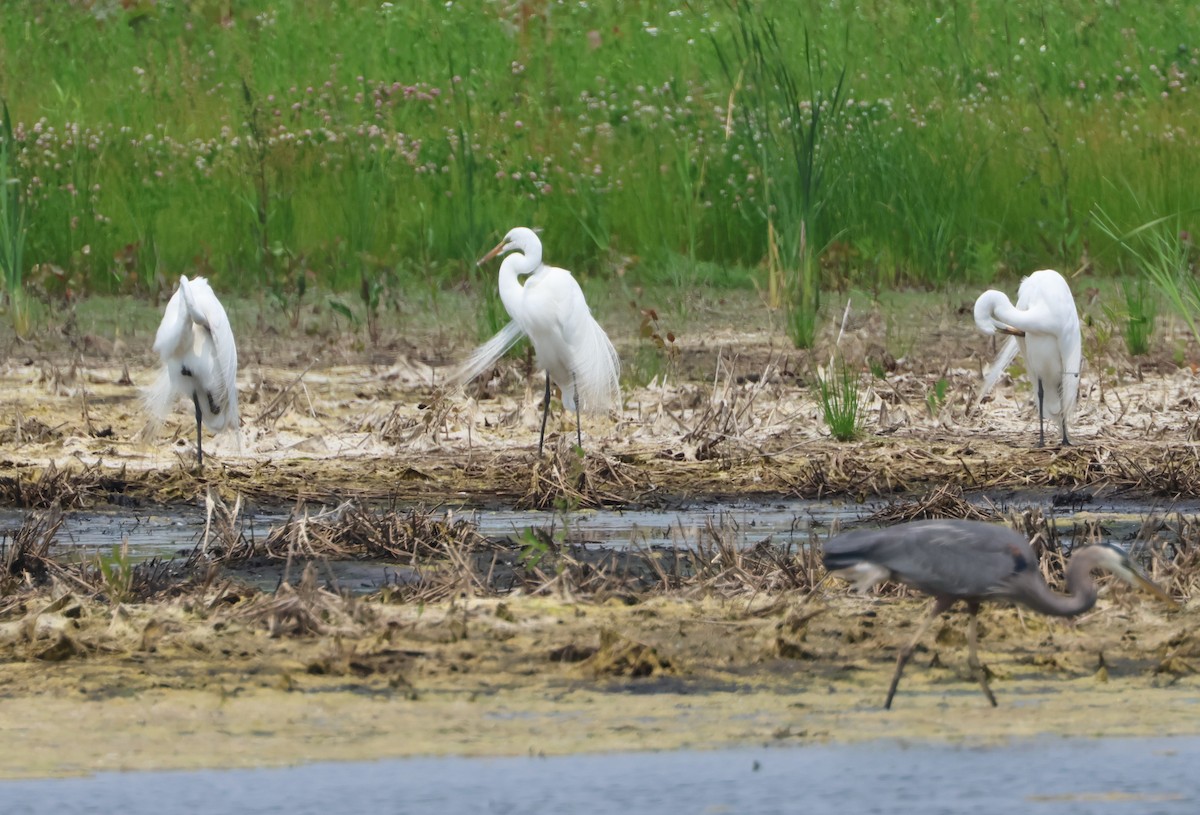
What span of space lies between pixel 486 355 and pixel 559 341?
459 mm

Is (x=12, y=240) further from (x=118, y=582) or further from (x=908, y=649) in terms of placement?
(x=908, y=649)

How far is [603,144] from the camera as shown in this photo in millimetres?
14820

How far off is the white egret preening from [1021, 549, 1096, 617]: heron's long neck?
155 inches

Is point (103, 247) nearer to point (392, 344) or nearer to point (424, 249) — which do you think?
point (424, 249)

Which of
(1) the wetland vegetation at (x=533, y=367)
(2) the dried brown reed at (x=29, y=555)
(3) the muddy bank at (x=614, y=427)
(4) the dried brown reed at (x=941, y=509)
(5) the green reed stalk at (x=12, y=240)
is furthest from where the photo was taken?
(5) the green reed stalk at (x=12, y=240)

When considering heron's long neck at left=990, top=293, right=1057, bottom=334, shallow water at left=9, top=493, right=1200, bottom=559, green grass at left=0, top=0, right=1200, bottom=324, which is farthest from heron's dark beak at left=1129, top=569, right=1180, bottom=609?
green grass at left=0, top=0, right=1200, bottom=324

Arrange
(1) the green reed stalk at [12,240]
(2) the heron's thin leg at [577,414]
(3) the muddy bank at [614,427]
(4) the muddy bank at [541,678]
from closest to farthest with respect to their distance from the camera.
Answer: (4) the muddy bank at [541,678] → (3) the muddy bank at [614,427] → (2) the heron's thin leg at [577,414] → (1) the green reed stalk at [12,240]

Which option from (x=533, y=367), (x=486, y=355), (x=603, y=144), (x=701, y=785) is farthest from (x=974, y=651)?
Answer: (x=603, y=144)

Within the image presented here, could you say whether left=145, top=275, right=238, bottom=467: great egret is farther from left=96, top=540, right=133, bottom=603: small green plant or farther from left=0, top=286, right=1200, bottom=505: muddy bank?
left=96, top=540, right=133, bottom=603: small green plant

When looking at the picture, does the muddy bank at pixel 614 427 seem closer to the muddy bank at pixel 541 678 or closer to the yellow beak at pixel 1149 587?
the muddy bank at pixel 541 678

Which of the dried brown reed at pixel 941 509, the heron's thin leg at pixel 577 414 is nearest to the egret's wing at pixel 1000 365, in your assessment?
the heron's thin leg at pixel 577 414

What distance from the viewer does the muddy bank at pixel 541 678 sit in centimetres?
455

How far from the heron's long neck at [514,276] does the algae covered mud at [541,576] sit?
50 cm

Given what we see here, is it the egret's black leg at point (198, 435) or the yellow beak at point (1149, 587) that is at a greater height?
the yellow beak at point (1149, 587)
